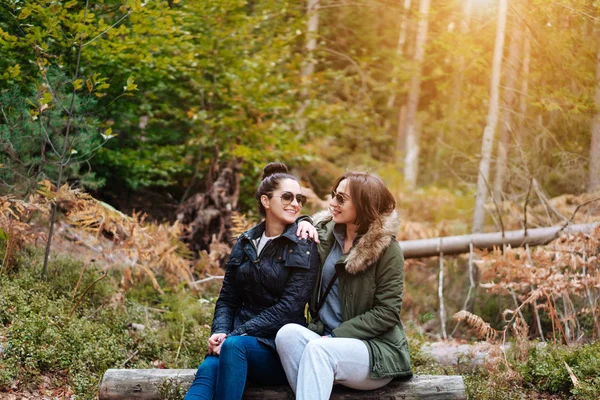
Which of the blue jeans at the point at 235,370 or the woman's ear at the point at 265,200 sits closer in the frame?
the blue jeans at the point at 235,370

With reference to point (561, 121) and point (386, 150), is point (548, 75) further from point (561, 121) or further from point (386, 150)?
point (386, 150)

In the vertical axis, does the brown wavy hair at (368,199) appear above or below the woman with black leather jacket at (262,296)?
above

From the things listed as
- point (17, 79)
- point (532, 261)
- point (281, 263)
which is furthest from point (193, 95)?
point (281, 263)

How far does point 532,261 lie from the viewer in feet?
24.0

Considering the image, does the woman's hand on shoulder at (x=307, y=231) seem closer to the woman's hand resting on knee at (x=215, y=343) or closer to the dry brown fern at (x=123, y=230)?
the woman's hand resting on knee at (x=215, y=343)

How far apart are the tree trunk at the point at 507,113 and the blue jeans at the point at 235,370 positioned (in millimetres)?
6870

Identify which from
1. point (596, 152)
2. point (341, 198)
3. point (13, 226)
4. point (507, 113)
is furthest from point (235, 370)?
point (507, 113)

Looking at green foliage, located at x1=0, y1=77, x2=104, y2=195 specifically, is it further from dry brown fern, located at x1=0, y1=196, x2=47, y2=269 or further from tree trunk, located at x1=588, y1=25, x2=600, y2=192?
tree trunk, located at x1=588, y1=25, x2=600, y2=192

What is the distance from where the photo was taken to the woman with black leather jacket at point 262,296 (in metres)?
3.85

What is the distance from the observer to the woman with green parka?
3.79 meters

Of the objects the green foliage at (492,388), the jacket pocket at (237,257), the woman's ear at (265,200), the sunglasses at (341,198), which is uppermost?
the sunglasses at (341,198)

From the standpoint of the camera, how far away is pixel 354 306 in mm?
4090

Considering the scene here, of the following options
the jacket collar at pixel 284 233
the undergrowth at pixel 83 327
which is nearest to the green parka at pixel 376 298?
the jacket collar at pixel 284 233

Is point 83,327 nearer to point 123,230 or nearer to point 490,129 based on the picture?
point 123,230
